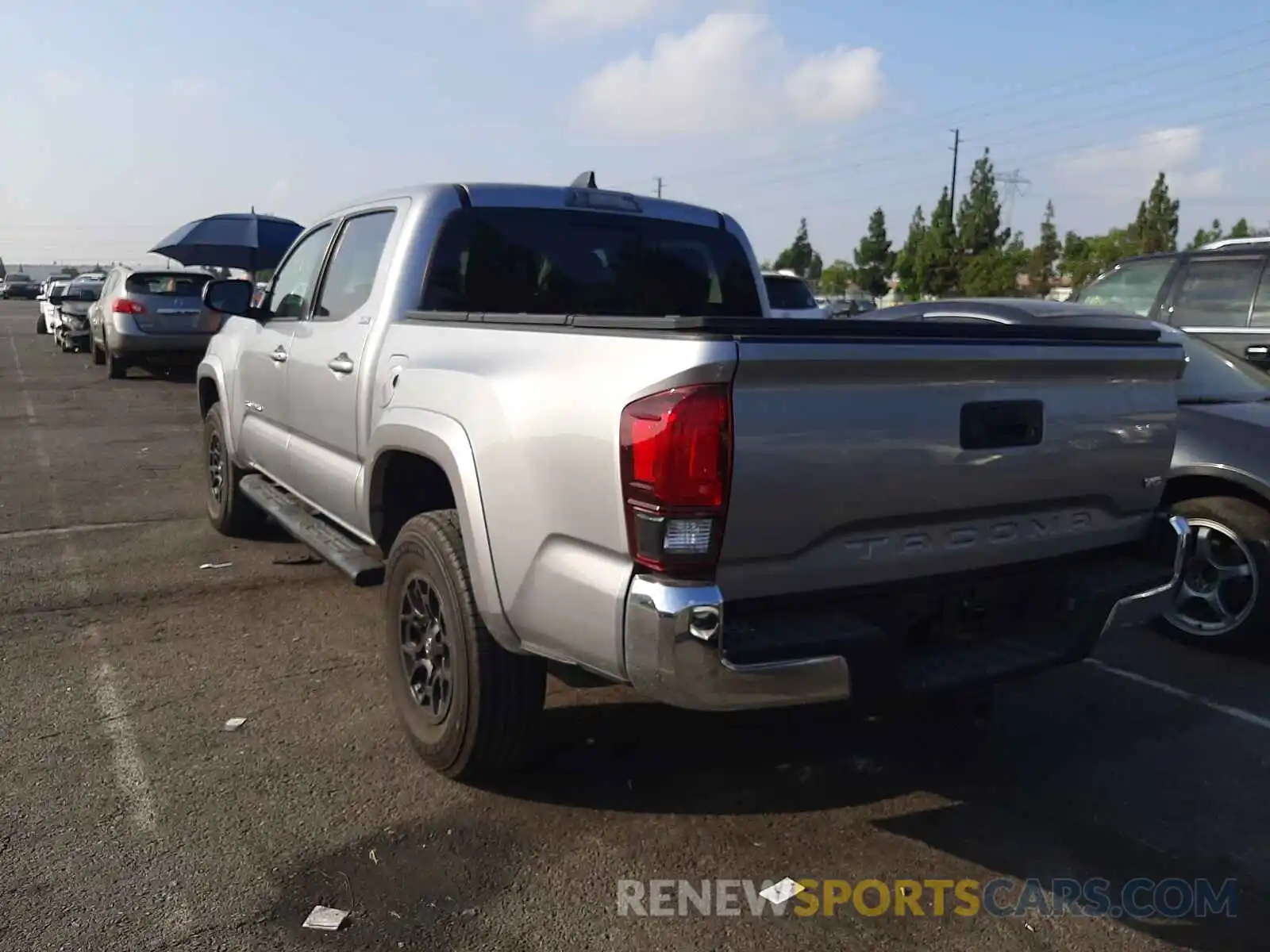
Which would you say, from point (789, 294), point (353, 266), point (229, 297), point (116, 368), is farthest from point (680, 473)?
point (116, 368)

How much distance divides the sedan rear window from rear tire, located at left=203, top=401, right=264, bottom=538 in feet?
35.4

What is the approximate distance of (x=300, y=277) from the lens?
18.7 feet

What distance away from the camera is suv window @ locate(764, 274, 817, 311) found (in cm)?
1503

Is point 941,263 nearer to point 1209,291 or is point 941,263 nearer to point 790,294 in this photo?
point 790,294

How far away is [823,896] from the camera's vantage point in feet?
10.4

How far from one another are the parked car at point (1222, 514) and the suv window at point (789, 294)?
9.54 metres

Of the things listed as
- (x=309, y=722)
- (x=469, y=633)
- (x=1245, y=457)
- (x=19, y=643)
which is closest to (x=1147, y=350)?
(x=1245, y=457)

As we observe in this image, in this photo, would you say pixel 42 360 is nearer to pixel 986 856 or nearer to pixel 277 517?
pixel 277 517

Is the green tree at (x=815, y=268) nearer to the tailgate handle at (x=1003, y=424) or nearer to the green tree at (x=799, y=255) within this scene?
the green tree at (x=799, y=255)

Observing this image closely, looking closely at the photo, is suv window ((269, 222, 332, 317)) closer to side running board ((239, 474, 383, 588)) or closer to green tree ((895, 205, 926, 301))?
side running board ((239, 474, 383, 588))

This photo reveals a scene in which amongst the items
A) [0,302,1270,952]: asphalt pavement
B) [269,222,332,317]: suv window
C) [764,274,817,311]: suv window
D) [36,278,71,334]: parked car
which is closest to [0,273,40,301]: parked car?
[36,278,71,334]: parked car

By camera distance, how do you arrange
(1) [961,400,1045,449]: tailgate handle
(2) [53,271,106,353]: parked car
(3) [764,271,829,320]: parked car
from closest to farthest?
(1) [961,400,1045,449]: tailgate handle < (3) [764,271,829,320]: parked car < (2) [53,271,106,353]: parked car

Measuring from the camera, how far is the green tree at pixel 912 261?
55.8m

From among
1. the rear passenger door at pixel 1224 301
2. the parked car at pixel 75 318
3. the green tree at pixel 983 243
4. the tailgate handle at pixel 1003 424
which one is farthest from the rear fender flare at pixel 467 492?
the green tree at pixel 983 243
